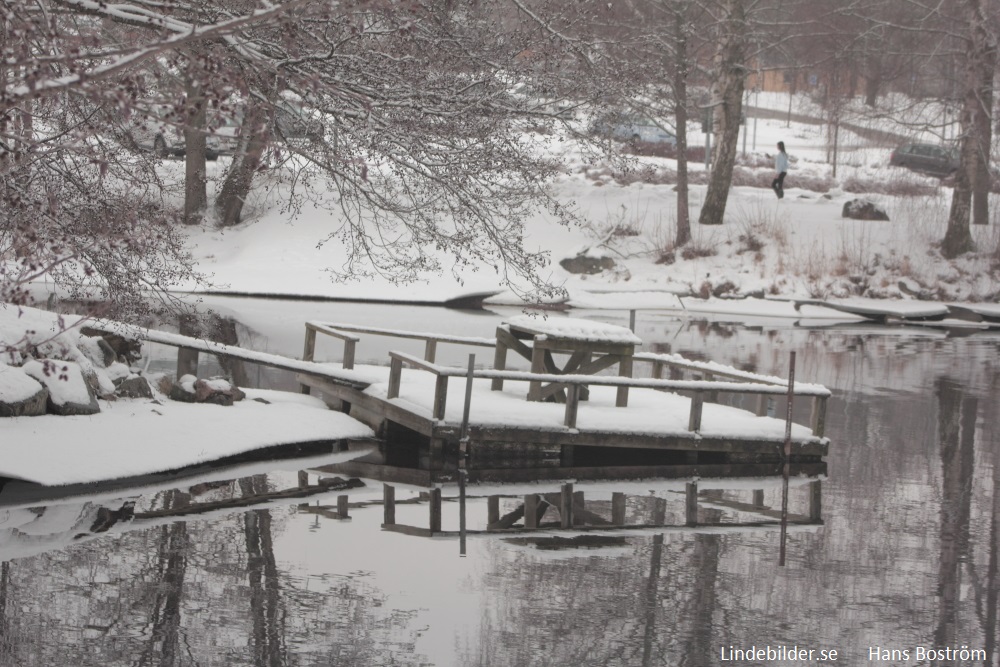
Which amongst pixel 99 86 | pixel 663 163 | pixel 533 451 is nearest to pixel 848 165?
pixel 663 163

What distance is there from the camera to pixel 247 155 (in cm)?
621

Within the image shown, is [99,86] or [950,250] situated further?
[950,250]

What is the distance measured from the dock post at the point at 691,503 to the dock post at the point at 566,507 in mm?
1097

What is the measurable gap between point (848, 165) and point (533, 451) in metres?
37.9

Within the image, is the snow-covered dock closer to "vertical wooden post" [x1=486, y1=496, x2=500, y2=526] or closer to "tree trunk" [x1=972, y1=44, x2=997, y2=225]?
"vertical wooden post" [x1=486, y1=496, x2=500, y2=526]

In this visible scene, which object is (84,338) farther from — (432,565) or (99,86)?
(99,86)

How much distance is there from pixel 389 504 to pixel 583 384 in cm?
299

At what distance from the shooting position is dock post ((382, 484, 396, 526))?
11.5 meters

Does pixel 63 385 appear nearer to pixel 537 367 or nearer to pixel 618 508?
pixel 537 367

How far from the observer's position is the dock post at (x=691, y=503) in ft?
39.8

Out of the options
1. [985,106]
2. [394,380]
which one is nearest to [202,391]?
[394,380]

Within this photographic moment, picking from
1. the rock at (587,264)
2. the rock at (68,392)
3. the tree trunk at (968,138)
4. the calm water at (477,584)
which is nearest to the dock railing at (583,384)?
the calm water at (477,584)

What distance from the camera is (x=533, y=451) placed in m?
14.3

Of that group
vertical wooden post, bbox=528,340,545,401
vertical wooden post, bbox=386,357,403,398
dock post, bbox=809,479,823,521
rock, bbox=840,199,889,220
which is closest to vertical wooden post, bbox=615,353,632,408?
vertical wooden post, bbox=528,340,545,401
